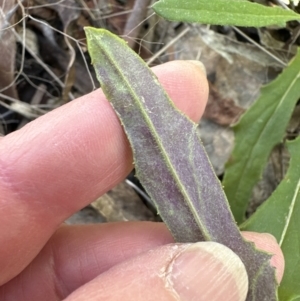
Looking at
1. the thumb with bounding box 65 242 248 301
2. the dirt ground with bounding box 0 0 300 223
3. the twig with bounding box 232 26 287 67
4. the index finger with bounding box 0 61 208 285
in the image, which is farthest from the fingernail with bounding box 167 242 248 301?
the twig with bounding box 232 26 287 67

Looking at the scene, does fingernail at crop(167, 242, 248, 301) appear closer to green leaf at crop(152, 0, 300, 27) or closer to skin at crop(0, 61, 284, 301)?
skin at crop(0, 61, 284, 301)

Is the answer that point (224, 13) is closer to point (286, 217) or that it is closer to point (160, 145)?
point (160, 145)

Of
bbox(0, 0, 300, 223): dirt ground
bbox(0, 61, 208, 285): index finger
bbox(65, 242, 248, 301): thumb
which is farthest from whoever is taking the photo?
bbox(0, 0, 300, 223): dirt ground

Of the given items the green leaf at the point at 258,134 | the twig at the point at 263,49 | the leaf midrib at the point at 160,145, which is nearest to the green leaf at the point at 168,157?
the leaf midrib at the point at 160,145

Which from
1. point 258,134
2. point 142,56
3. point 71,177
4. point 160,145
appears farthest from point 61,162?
point 258,134

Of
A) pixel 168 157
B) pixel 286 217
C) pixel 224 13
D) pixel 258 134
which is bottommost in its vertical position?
pixel 286 217
